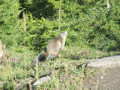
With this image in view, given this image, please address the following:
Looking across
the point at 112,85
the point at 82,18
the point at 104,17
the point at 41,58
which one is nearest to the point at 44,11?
the point at 82,18

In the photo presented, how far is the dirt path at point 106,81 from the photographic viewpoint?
4999mm

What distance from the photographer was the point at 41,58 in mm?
10141

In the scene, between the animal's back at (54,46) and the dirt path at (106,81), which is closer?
the dirt path at (106,81)

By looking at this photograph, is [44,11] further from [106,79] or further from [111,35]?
[106,79]

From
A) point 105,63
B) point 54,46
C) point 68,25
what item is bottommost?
point 54,46

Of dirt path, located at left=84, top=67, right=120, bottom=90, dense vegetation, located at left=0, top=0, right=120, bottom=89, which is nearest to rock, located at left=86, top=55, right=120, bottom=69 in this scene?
dirt path, located at left=84, top=67, right=120, bottom=90

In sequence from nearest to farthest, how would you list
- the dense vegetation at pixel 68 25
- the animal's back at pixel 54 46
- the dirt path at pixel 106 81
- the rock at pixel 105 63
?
the dirt path at pixel 106 81
the rock at pixel 105 63
the animal's back at pixel 54 46
the dense vegetation at pixel 68 25

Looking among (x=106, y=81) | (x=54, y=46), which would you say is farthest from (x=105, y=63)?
(x=54, y=46)

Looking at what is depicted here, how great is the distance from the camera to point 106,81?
208 inches

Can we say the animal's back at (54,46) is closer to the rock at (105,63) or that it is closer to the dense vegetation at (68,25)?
the dense vegetation at (68,25)

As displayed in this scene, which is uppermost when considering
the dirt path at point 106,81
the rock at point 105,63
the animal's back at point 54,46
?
the rock at point 105,63

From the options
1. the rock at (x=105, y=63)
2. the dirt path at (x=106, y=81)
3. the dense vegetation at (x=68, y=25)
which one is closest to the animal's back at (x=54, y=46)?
the dense vegetation at (x=68, y=25)

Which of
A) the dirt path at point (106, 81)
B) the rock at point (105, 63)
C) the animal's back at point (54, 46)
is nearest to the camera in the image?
the dirt path at point (106, 81)

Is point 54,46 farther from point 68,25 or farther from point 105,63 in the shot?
point 105,63
